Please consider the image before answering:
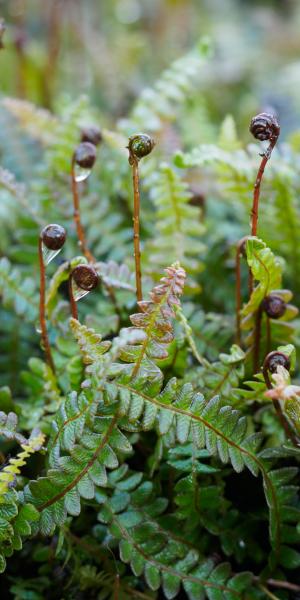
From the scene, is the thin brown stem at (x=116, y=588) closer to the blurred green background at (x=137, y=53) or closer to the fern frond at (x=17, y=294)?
the fern frond at (x=17, y=294)

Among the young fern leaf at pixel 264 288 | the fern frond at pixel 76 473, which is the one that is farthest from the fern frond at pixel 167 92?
the fern frond at pixel 76 473

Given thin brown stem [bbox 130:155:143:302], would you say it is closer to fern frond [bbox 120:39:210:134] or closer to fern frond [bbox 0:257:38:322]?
fern frond [bbox 0:257:38:322]

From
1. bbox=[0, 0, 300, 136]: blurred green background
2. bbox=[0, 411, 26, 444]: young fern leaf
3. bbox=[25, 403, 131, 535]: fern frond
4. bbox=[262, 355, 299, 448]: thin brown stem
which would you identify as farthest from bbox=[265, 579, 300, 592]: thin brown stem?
bbox=[0, 0, 300, 136]: blurred green background

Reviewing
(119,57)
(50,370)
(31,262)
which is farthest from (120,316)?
(119,57)

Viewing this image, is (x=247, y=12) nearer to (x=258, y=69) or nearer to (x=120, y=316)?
(x=258, y=69)

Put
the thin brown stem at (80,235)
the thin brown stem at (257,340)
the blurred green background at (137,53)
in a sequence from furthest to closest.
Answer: the blurred green background at (137,53) < the thin brown stem at (80,235) < the thin brown stem at (257,340)
